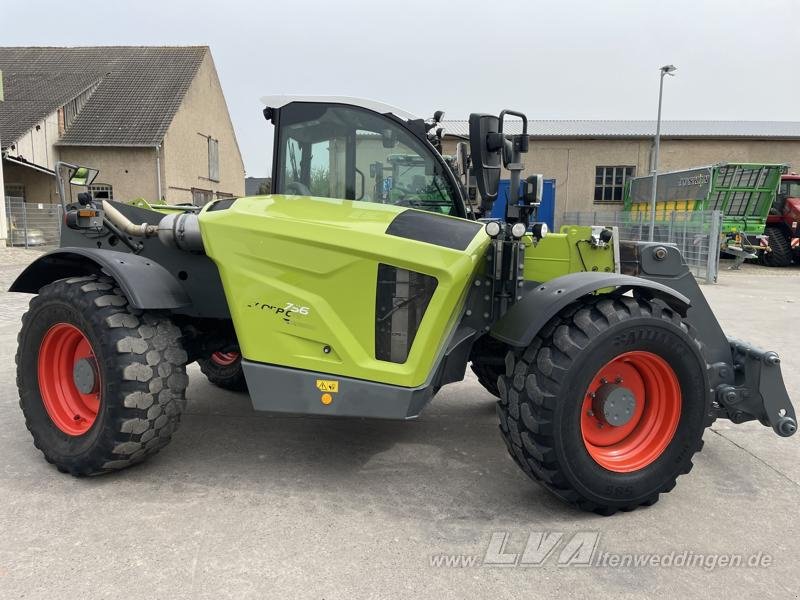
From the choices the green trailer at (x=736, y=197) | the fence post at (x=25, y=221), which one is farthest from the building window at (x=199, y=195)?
the green trailer at (x=736, y=197)

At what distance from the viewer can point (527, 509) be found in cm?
310

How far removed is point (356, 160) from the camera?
3.42 metres

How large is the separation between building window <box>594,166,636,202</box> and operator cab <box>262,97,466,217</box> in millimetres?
24958

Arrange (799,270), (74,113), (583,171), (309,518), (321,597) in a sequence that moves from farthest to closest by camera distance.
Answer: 1. (583,171)
2. (74,113)
3. (799,270)
4. (309,518)
5. (321,597)

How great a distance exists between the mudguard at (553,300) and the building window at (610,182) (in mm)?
25022

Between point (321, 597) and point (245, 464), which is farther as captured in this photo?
point (245, 464)

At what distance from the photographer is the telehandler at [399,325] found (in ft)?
9.74

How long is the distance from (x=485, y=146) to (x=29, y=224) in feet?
68.0

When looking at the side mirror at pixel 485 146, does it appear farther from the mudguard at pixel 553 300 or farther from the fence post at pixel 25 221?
the fence post at pixel 25 221

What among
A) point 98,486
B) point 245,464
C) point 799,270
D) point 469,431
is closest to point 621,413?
point 469,431

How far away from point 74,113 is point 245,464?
84.1 ft

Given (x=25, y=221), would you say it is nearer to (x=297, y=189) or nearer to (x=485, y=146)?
(x=297, y=189)

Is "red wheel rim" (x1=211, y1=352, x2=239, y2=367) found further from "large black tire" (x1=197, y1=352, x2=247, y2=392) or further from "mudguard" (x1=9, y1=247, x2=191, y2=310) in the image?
"mudguard" (x1=9, y1=247, x2=191, y2=310)

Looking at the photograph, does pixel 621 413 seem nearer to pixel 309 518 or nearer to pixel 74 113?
pixel 309 518
